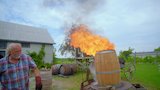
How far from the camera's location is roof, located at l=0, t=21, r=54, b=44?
20.2 meters

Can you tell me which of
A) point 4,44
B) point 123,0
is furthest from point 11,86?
point 4,44

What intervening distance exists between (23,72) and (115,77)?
255cm

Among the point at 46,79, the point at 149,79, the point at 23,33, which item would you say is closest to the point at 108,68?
the point at 46,79

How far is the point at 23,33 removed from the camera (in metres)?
21.9

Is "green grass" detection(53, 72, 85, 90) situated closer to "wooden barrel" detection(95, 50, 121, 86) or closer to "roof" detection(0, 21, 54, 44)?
"wooden barrel" detection(95, 50, 121, 86)

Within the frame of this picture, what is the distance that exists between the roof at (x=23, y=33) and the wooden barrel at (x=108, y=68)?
16.8 meters

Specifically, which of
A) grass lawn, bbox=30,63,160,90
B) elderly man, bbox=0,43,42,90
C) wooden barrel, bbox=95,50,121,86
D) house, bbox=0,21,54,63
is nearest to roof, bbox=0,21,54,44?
house, bbox=0,21,54,63

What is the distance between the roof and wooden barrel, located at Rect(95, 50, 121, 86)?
55.0ft

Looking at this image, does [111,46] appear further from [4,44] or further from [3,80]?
[4,44]

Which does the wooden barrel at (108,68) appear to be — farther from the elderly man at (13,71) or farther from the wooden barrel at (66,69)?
the wooden barrel at (66,69)

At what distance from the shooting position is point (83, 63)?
15867mm

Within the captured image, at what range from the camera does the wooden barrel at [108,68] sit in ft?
15.9

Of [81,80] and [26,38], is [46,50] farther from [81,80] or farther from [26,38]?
[81,80]

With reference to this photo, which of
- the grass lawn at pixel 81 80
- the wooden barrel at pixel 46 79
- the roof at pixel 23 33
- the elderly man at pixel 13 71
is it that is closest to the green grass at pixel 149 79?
the grass lawn at pixel 81 80
